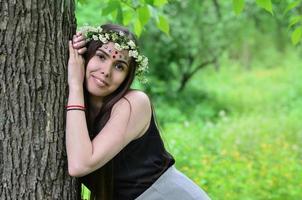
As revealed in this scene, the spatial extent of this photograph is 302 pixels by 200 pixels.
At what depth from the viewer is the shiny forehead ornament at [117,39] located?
2.44 m

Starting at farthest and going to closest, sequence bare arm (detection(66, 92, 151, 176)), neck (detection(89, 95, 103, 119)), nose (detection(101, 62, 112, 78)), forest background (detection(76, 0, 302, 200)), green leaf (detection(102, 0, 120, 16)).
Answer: forest background (detection(76, 0, 302, 200))
green leaf (detection(102, 0, 120, 16))
neck (detection(89, 95, 103, 119))
nose (detection(101, 62, 112, 78))
bare arm (detection(66, 92, 151, 176))

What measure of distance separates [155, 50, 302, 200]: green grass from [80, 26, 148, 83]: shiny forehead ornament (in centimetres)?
317

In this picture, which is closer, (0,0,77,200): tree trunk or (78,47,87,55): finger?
(0,0,77,200): tree trunk

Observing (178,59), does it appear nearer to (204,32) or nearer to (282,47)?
(204,32)

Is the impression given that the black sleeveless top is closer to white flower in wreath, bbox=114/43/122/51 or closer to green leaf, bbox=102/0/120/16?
white flower in wreath, bbox=114/43/122/51

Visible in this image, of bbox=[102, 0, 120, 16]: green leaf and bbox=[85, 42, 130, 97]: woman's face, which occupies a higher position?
bbox=[102, 0, 120, 16]: green leaf

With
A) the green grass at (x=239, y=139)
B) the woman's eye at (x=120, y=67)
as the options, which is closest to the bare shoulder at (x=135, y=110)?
the woman's eye at (x=120, y=67)

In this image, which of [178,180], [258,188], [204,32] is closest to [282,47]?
[204,32]

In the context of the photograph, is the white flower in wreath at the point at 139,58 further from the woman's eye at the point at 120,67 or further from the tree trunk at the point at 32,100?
the tree trunk at the point at 32,100

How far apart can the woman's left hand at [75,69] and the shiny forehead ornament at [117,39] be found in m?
0.09

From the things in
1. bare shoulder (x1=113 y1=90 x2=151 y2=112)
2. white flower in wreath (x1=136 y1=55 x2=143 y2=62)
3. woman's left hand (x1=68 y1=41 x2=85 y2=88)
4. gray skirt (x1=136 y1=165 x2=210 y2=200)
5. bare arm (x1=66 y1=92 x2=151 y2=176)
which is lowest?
gray skirt (x1=136 y1=165 x2=210 y2=200)

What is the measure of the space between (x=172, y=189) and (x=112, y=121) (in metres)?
0.49

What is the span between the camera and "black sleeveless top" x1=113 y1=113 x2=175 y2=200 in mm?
2477

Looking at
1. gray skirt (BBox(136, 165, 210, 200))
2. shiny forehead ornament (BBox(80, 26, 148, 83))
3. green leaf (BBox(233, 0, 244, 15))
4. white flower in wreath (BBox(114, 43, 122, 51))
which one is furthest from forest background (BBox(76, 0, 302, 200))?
white flower in wreath (BBox(114, 43, 122, 51))
